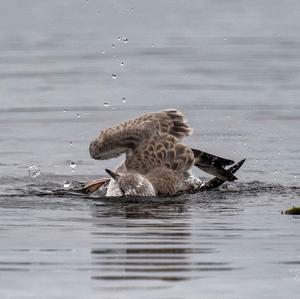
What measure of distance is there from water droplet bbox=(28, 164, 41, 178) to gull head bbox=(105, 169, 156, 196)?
1.61 metres

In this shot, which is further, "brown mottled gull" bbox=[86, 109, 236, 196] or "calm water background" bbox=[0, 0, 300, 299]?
"brown mottled gull" bbox=[86, 109, 236, 196]

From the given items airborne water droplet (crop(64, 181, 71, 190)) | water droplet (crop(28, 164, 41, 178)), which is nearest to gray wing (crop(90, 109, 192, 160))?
airborne water droplet (crop(64, 181, 71, 190))

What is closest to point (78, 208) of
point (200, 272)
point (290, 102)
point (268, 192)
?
point (268, 192)

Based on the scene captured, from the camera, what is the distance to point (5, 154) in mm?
20234

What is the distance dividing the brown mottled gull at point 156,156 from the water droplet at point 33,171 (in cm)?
115

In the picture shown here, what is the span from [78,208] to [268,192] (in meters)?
2.21

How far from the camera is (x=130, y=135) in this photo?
18156 millimetres

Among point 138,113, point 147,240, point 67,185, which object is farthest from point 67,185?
point 138,113

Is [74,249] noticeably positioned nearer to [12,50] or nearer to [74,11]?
[12,50]

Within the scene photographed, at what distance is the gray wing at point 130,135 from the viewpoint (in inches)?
714

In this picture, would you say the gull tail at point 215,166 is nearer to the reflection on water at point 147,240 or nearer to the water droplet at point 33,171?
the reflection on water at point 147,240

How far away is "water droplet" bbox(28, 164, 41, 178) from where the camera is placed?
19.2 meters

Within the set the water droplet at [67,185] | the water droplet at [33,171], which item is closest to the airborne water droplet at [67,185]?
the water droplet at [67,185]

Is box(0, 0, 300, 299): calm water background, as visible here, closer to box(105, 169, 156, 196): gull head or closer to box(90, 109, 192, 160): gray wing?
box(105, 169, 156, 196): gull head
